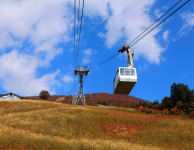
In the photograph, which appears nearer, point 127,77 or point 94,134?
point 127,77

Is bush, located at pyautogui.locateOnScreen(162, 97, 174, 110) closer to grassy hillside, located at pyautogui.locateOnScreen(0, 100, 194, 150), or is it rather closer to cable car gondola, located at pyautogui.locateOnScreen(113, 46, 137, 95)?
grassy hillside, located at pyautogui.locateOnScreen(0, 100, 194, 150)

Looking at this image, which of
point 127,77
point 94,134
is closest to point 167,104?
point 94,134

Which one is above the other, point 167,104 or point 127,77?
point 167,104

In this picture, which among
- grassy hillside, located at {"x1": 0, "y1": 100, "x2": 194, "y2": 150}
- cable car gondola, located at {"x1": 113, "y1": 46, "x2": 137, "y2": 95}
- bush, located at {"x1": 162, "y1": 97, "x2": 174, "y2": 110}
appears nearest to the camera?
grassy hillside, located at {"x1": 0, "y1": 100, "x2": 194, "y2": 150}

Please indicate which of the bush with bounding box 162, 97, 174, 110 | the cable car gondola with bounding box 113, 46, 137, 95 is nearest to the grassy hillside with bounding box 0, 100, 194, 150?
the cable car gondola with bounding box 113, 46, 137, 95

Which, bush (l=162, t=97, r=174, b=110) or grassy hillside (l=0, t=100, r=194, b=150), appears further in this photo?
bush (l=162, t=97, r=174, b=110)

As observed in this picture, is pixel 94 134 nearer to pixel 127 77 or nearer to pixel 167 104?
pixel 127 77

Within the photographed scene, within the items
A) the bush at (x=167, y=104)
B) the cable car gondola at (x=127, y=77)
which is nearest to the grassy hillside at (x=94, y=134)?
the cable car gondola at (x=127, y=77)

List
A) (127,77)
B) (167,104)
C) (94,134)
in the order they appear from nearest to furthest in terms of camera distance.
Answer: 1. (127,77)
2. (94,134)
3. (167,104)

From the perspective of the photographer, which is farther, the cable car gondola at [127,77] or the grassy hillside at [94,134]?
the cable car gondola at [127,77]

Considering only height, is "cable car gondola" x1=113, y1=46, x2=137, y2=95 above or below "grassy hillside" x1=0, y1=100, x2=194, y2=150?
above

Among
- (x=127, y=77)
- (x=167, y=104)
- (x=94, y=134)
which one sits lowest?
(x=94, y=134)

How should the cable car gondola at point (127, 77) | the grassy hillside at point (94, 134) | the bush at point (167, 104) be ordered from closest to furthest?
the grassy hillside at point (94, 134)
the cable car gondola at point (127, 77)
the bush at point (167, 104)

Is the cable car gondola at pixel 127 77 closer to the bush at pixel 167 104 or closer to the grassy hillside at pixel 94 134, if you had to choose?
the grassy hillside at pixel 94 134
